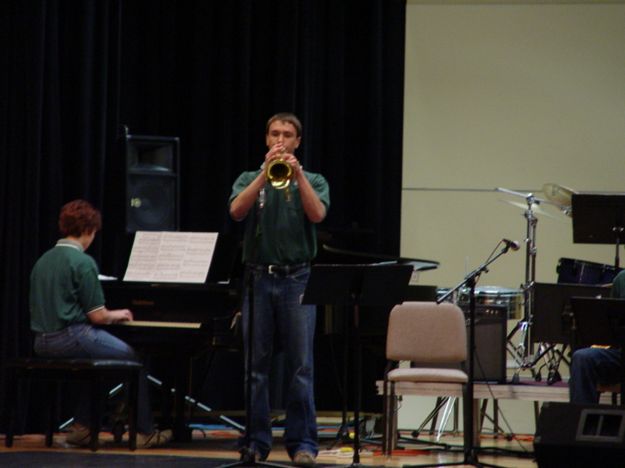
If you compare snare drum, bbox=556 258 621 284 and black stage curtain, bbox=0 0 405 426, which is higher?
black stage curtain, bbox=0 0 405 426

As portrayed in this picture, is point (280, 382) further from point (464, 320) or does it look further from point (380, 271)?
point (380, 271)

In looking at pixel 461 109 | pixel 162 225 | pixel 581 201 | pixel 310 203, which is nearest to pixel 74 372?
pixel 162 225

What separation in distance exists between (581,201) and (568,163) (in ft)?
6.62

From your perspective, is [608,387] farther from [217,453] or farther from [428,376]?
[217,453]

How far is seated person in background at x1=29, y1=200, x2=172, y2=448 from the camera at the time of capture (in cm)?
675

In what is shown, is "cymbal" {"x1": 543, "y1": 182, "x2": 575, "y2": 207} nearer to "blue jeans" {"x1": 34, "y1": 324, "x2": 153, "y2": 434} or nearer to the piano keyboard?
the piano keyboard

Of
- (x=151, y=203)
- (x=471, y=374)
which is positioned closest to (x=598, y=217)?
(x=471, y=374)

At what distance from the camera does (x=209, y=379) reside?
8508 mm

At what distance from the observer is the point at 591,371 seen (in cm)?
644

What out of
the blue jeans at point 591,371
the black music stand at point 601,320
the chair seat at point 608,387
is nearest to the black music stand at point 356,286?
the black music stand at point 601,320

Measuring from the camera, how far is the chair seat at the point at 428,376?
6.61m

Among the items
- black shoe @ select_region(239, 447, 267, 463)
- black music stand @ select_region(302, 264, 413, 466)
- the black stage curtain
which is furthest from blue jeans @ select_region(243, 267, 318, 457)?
the black stage curtain

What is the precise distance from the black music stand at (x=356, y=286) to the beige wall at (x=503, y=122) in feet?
11.3

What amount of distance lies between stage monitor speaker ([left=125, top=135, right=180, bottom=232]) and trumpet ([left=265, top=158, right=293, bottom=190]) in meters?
2.07
